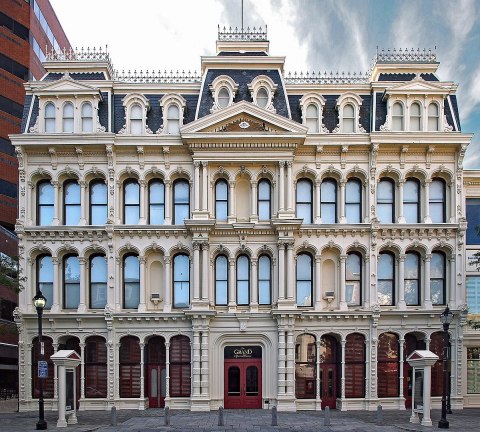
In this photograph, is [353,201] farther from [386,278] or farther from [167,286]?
[167,286]

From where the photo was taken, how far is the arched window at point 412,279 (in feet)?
98.9

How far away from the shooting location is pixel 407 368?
1159 inches

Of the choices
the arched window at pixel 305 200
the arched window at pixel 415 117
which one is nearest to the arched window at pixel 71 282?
the arched window at pixel 305 200

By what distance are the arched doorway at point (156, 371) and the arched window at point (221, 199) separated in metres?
7.10

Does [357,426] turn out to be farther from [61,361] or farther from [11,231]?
[11,231]

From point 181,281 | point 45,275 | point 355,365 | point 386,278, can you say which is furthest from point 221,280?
point 45,275

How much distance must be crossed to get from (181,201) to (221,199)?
2135mm

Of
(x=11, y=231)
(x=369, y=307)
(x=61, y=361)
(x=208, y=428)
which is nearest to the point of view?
(x=208, y=428)

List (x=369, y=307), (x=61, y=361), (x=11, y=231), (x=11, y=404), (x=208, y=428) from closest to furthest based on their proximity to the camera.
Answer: (x=208, y=428) → (x=61, y=361) → (x=369, y=307) → (x=11, y=404) → (x=11, y=231)

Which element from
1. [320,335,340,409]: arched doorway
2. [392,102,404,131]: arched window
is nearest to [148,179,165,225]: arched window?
[320,335,340,409]: arched doorway

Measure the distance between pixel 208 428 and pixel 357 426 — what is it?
6140mm

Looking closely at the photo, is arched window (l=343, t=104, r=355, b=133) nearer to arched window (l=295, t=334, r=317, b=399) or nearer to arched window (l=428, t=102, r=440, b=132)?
arched window (l=428, t=102, r=440, b=132)

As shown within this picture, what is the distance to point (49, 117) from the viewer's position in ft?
99.1

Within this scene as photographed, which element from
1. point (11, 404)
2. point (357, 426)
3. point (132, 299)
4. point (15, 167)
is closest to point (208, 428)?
point (357, 426)
